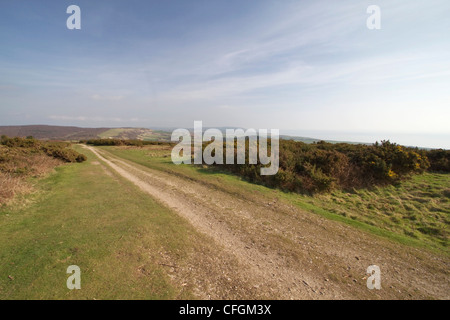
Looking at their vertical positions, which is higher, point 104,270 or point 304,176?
point 304,176

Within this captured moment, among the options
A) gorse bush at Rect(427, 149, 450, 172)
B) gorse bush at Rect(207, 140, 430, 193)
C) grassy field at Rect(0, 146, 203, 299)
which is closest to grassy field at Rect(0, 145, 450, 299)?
grassy field at Rect(0, 146, 203, 299)

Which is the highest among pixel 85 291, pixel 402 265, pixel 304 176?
pixel 304 176

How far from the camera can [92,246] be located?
6.00 m

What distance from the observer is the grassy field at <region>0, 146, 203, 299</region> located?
14.3 feet

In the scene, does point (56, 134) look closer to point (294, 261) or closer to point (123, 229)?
point (123, 229)

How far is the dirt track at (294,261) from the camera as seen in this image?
469cm

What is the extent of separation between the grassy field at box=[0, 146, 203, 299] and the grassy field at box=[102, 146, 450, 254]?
20.5 ft

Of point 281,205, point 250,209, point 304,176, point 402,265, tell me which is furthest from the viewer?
point 304,176

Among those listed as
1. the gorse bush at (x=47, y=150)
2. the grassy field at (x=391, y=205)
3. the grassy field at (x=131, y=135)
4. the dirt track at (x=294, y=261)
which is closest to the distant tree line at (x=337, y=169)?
the grassy field at (x=391, y=205)

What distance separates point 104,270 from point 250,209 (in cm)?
681

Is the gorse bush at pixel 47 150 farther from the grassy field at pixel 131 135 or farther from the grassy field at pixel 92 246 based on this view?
the grassy field at pixel 131 135

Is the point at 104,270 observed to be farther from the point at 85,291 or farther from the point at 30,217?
the point at 30,217

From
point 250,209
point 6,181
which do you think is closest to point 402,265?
point 250,209
